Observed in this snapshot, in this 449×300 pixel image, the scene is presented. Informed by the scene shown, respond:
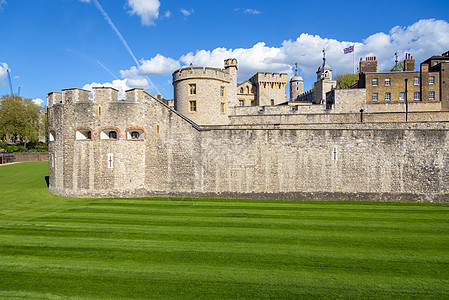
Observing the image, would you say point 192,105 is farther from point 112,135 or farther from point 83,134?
point 83,134

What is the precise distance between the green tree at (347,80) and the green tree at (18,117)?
7017 cm

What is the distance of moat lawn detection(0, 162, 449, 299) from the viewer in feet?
24.9

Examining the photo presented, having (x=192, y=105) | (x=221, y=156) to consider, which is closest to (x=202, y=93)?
(x=192, y=105)

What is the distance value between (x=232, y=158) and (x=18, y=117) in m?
63.5

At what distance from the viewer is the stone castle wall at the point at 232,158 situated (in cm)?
1839

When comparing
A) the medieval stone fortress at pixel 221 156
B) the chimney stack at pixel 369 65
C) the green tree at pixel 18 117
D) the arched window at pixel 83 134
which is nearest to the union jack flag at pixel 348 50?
the chimney stack at pixel 369 65

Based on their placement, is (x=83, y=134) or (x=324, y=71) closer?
(x=83, y=134)

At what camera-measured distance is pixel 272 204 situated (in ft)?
57.5

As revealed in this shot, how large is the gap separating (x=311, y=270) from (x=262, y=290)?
6.62ft

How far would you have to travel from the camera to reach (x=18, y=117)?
6169 centimetres

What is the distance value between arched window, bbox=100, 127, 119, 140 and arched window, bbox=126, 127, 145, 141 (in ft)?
2.55

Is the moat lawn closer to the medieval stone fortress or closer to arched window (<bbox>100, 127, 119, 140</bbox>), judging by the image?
the medieval stone fortress

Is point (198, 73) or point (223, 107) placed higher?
point (198, 73)

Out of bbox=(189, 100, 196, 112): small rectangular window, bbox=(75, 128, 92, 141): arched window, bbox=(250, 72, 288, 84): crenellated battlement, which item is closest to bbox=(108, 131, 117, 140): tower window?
bbox=(75, 128, 92, 141): arched window
